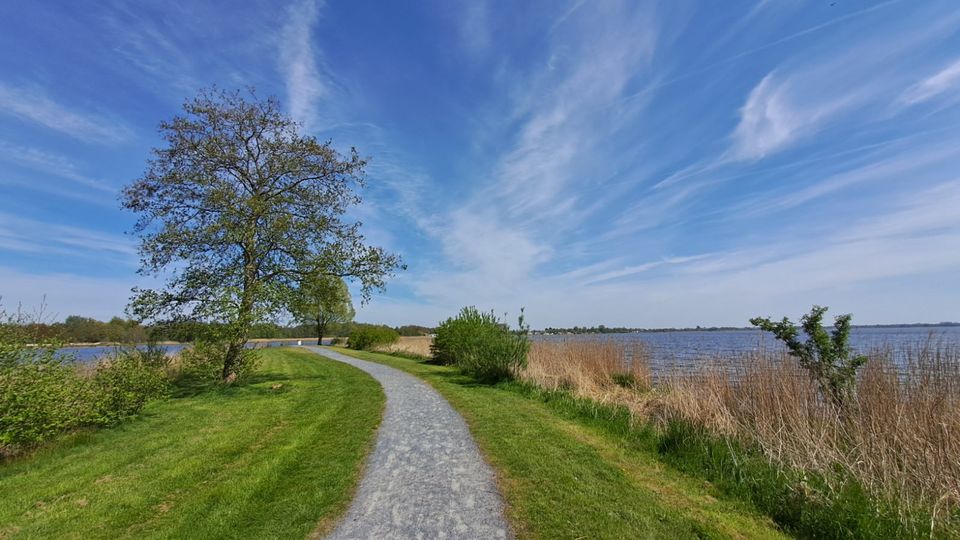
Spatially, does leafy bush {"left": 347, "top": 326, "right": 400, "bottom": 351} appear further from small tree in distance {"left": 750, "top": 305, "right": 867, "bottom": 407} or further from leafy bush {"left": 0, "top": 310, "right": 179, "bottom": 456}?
small tree in distance {"left": 750, "top": 305, "right": 867, "bottom": 407}

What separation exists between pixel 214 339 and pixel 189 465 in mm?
8188

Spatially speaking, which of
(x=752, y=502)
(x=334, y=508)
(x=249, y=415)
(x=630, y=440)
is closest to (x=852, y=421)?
(x=752, y=502)

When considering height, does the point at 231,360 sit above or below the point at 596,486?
above

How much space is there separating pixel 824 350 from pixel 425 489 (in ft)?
26.6

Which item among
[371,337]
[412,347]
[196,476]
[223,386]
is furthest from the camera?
[371,337]

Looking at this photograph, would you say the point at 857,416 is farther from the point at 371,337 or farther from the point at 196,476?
the point at 371,337

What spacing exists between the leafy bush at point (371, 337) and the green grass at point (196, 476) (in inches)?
1111

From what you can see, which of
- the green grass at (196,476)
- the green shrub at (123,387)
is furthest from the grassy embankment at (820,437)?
the green shrub at (123,387)

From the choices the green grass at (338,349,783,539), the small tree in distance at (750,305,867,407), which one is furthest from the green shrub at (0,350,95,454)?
the small tree in distance at (750,305,867,407)

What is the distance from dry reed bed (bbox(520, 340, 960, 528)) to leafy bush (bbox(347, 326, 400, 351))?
31.3m

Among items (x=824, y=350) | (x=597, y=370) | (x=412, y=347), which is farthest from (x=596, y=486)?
(x=412, y=347)

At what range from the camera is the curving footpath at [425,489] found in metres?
4.16

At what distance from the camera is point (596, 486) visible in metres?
5.12

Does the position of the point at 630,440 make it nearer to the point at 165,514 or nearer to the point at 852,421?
the point at 852,421
